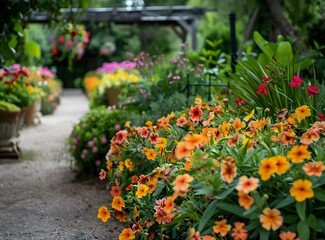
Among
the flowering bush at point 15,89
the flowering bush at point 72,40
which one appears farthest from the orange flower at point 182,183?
the flowering bush at point 15,89

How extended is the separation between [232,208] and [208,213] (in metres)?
0.11

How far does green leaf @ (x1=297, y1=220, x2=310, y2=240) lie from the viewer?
71.7 inches

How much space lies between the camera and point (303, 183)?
1.84 m

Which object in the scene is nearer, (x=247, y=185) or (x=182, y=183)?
(x=247, y=185)

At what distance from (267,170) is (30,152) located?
4.77 m

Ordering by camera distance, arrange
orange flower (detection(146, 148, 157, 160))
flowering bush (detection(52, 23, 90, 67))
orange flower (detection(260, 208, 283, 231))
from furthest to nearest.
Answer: flowering bush (detection(52, 23, 90, 67))
orange flower (detection(146, 148, 157, 160))
orange flower (detection(260, 208, 283, 231))

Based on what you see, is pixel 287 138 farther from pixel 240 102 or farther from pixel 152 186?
pixel 240 102

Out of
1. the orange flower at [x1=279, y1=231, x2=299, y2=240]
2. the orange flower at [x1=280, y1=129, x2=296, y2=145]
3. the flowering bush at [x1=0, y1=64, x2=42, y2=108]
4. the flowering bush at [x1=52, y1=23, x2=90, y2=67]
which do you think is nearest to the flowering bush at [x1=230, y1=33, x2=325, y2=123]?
the orange flower at [x1=280, y1=129, x2=296, y2=145]

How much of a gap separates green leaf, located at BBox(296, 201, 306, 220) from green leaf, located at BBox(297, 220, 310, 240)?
38 mm

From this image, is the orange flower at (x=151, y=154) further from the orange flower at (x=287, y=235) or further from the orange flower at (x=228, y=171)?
the orange flower at (x=287, y=235)

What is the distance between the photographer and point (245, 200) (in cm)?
186

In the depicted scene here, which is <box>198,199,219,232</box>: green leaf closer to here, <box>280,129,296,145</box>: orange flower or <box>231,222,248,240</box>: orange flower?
<box>231,222,248,240</box>: orange flower

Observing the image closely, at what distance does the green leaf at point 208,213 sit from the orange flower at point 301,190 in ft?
1.04

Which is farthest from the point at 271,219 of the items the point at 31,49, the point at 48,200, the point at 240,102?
the point at 31,49
